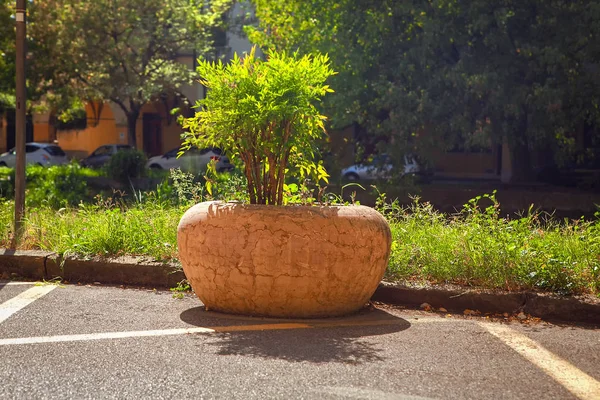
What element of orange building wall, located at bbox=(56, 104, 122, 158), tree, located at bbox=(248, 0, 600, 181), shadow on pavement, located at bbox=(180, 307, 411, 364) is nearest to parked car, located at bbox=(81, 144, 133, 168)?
orange building wall, located at bbox=(56, 104, 122, 158)

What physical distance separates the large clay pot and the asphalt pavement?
0.16 metres

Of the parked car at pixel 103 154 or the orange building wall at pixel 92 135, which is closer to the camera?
the parked car at pixel 103 154

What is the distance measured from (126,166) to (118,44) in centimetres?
1121

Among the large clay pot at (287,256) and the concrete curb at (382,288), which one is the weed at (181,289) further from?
the large clay pot at (287,256)

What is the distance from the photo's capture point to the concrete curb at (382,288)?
6672 mm

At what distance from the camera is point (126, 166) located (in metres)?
23.2

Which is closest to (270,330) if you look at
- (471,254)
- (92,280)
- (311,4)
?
(471,254)

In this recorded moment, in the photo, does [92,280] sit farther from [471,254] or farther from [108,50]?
[108,50]

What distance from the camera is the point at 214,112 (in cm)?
683

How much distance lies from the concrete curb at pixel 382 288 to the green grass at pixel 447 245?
21 centimetres

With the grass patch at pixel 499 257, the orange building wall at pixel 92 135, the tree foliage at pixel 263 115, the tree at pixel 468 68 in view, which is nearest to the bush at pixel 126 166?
the tree at pixel 468 68

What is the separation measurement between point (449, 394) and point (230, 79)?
10.6 ft

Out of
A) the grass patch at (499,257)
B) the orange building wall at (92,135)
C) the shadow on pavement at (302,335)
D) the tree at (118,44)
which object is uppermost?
the tree at (118,44)

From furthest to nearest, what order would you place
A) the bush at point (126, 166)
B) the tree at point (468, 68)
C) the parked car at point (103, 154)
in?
the parked car at point (103, 154) → the bush at point (126, 166) → the tree at point (468, 68)
